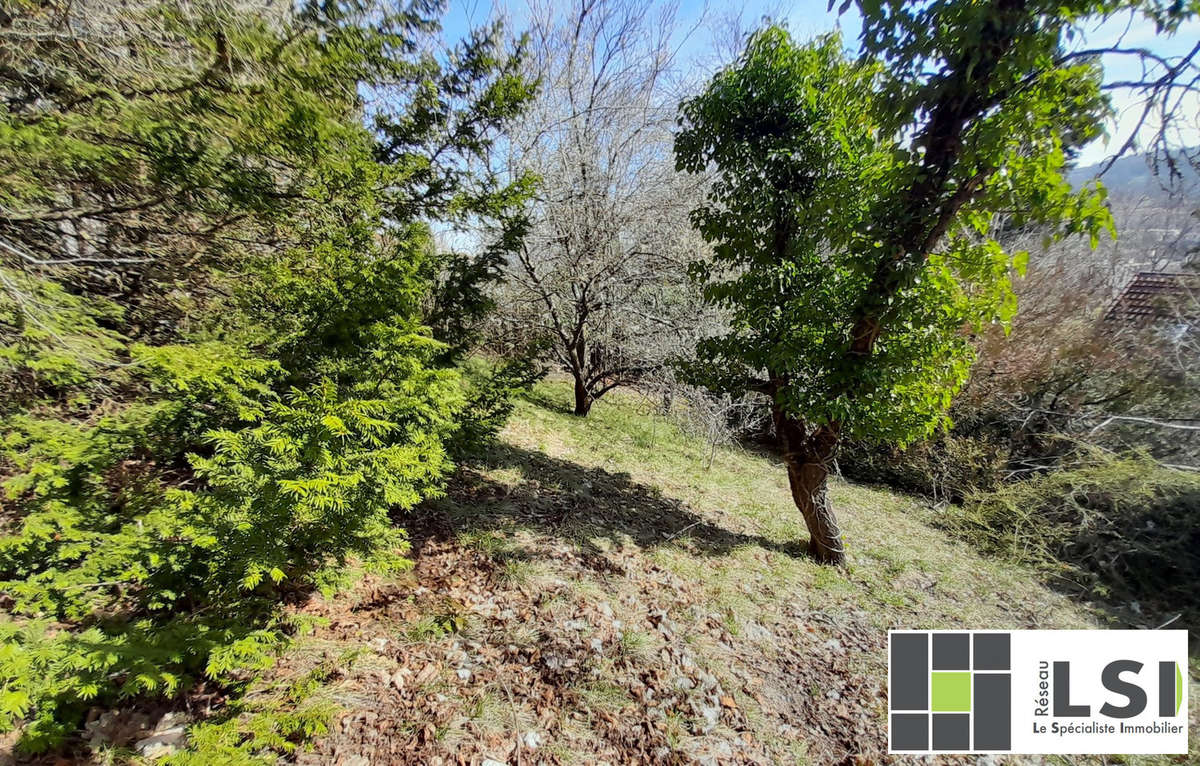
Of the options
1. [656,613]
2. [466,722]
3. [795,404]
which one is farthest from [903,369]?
[466,722]

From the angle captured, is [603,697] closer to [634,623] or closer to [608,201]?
[634,623]

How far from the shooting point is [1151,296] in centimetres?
652

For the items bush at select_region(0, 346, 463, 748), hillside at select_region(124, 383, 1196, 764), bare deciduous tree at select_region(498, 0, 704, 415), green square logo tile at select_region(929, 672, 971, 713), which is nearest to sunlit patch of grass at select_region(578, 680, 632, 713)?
hillside at select_region(124, 383, 1196, 764)

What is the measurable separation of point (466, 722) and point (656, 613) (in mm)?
1470

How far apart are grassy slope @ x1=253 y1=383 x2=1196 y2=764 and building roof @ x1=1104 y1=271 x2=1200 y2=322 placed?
4761 mm

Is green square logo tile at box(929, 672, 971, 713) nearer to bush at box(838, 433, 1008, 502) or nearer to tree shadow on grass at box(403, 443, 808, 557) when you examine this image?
tree shadow on grass at box(403, 443, 808, 557)

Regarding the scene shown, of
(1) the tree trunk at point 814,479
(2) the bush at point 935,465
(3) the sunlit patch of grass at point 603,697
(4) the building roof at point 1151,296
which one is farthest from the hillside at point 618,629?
(4) the building roof at point 1151,296

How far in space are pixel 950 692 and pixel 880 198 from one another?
3338 millimetres

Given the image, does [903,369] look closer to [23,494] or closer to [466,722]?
[466,722]

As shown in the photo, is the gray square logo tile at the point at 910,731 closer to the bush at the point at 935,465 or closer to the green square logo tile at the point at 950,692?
the green square logo tile at the point at 950,692

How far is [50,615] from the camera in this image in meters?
1.94

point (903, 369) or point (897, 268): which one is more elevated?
point (897, 268)

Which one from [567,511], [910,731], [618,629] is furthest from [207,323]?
[910,731]

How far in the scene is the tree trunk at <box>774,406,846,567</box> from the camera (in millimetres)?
4207
